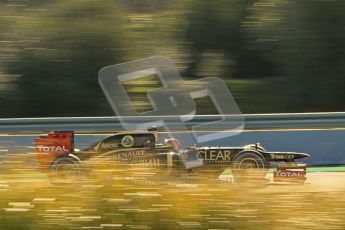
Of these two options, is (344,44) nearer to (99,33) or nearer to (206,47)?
(206,47)

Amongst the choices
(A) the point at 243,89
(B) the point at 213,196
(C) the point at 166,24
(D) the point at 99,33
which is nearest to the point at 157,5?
(C) the point at 166,24

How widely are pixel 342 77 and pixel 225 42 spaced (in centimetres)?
310

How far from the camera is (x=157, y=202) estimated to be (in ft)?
14.4

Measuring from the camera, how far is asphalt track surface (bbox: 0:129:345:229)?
4.23 m

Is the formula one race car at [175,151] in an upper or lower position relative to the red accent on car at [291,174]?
upper

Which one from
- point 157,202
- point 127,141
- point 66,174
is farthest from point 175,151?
point 157,202

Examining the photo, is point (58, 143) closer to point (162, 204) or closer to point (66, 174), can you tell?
point (66, 174)

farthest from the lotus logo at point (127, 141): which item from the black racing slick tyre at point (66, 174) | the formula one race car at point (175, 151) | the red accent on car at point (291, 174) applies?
the black racing slick tyre at point (66, 174)

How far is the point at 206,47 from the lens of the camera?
656 inches

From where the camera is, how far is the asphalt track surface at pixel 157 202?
4.23 m

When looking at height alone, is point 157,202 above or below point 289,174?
below

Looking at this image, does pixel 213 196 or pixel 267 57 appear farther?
pixel 267 57

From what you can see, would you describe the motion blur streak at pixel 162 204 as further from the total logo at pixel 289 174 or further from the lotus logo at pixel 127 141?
the lotus logo at pixel 127 141

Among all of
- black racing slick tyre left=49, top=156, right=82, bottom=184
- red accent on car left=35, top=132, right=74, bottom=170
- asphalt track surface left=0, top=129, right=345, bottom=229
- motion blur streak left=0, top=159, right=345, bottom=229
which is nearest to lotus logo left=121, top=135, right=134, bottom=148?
red accent on car left=35, top=132, right=74, bottom=170
